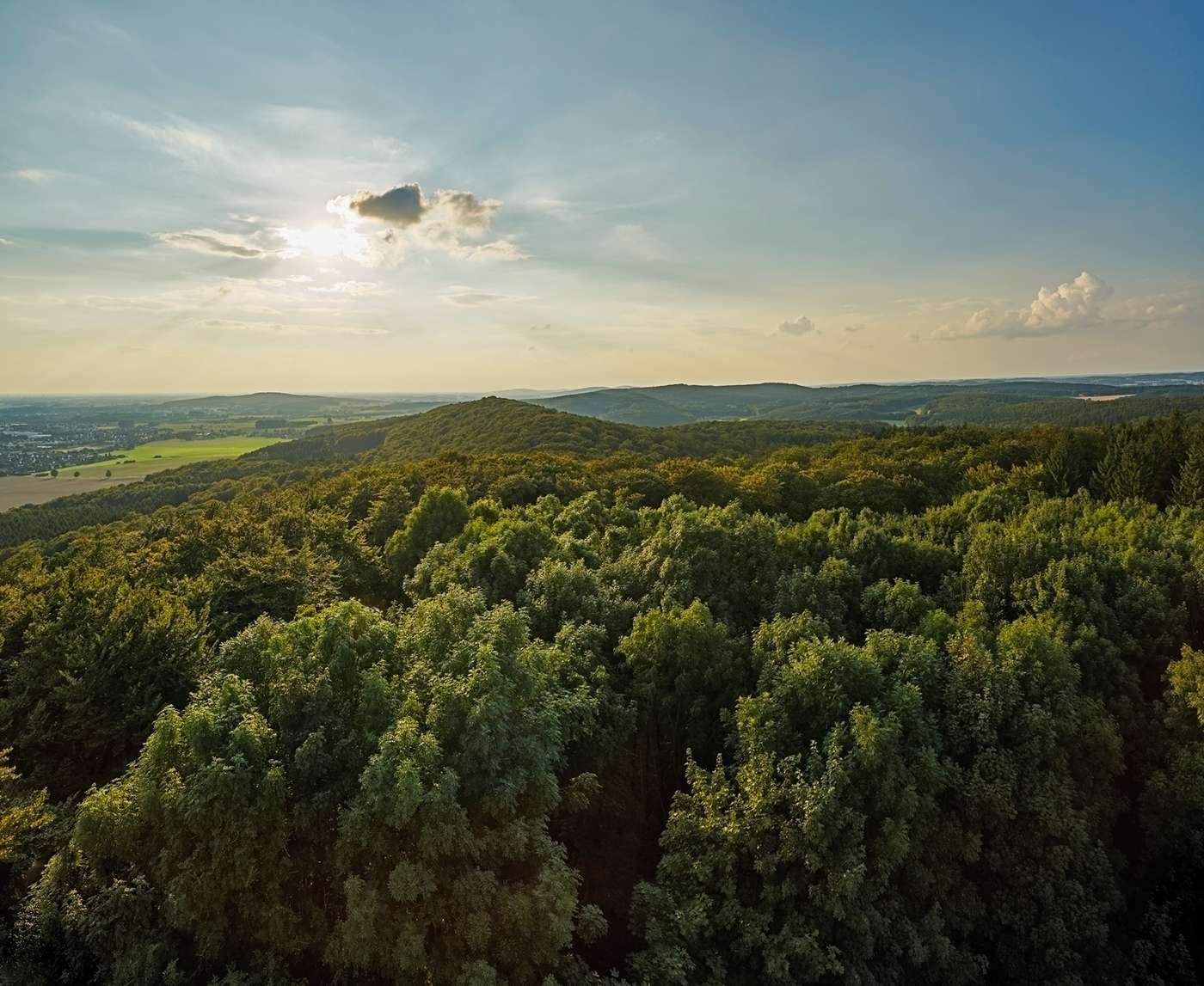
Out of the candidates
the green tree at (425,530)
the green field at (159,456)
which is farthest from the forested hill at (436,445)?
the green tree at (425,530)

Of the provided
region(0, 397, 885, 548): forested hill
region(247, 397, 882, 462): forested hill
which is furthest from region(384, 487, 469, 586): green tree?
region(247, 397, 882, 462): forested hill

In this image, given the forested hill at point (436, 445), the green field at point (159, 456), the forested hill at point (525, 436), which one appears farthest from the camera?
the green field at point (159, 456)

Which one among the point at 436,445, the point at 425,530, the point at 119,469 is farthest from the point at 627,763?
the point at 119,469

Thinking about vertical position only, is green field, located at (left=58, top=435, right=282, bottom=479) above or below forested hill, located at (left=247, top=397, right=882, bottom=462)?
below

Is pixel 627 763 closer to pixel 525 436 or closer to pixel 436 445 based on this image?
pixel 525 436

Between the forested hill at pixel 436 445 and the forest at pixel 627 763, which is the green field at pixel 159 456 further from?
the forest at pixel 627 763

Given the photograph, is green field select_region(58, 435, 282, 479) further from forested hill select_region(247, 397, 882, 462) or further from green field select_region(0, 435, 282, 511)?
forested hill select_region(247, 397, 882, 462)
